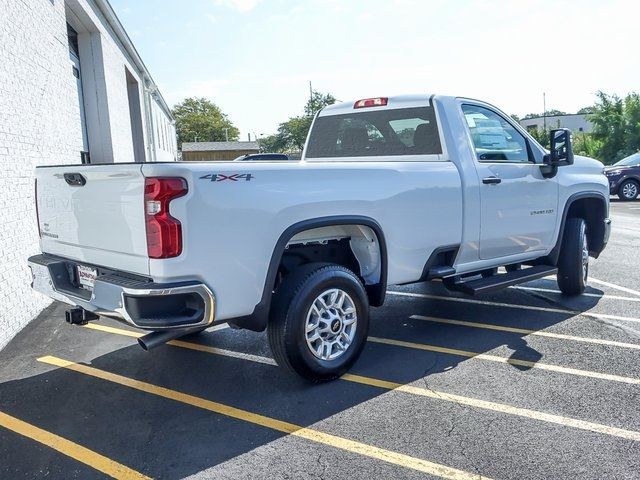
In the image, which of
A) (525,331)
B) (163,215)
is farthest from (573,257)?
(163,215)

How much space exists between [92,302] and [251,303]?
1.03 m

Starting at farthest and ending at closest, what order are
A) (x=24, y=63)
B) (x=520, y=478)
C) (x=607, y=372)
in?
(x=24, y=63) → (x=607, y=372) → (x=520, y=478)

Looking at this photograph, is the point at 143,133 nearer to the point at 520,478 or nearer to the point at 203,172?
the point at 203,172

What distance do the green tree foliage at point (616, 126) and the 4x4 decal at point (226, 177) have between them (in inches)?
1255

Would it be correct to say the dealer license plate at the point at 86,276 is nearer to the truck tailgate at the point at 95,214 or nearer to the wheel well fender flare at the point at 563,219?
the truck tailgate at the point at 95,214

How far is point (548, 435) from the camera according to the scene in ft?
10.2

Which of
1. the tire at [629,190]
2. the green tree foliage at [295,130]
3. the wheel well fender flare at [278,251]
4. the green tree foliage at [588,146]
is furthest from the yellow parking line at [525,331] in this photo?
the green tree foliage at [295,130]

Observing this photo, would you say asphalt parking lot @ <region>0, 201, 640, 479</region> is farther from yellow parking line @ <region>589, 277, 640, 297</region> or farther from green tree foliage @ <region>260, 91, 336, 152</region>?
green tree foliage @ <region>260, 91, 336, 152</region>

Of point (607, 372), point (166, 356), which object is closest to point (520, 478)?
point (607, 372)

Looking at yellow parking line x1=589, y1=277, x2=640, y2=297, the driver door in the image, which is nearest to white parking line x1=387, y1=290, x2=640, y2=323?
the driver door

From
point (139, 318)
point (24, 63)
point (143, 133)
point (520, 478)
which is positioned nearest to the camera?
point (520, 478)

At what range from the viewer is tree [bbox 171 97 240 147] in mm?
89125

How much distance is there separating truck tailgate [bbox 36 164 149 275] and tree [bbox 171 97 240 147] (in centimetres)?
8682

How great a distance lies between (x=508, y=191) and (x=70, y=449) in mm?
4195
